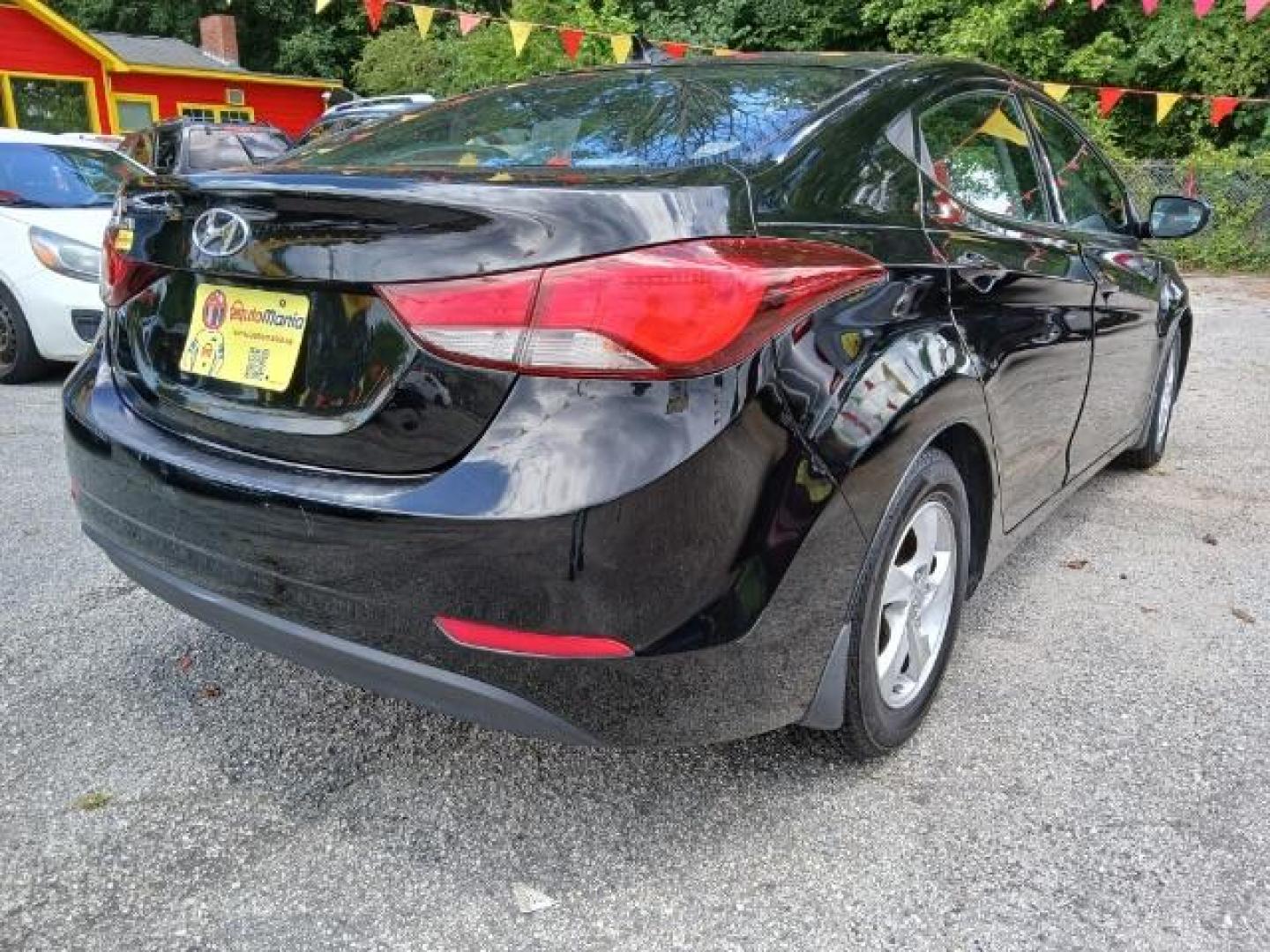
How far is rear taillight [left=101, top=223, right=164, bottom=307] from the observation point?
217cm

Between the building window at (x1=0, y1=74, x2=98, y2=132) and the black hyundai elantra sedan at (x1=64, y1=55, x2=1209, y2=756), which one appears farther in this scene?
the building window at (x1=0, y1=74, x2=98, y2=132)

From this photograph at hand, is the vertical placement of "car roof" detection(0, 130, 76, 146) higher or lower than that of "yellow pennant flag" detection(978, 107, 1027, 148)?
lower

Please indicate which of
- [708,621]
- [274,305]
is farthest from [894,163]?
[274,305]

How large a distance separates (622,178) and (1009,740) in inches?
63.1

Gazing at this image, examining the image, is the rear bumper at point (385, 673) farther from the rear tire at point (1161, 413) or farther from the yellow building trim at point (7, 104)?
the yellow building trim at point (7, 104)

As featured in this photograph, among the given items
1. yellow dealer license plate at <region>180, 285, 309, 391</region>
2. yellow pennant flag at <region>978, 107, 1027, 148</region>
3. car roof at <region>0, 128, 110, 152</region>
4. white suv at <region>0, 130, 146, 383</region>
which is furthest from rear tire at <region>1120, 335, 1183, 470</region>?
car roof at <region>0, 128, 110, 152</region>

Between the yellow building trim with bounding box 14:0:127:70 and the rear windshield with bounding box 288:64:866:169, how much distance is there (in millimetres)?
25269

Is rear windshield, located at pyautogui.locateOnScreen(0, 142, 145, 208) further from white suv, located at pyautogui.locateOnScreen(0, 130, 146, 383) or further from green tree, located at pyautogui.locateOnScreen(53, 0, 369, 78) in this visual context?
green tree, located at pyautogui.locateOnScreen(53, 0, 369, 78)

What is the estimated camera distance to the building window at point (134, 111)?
2534 cm

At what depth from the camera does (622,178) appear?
6.00ft

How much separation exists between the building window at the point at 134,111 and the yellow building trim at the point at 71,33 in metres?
0.92

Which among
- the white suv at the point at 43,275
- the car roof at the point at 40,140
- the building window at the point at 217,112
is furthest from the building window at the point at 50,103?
the white suv at the point at 43,275

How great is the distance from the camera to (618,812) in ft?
7.24

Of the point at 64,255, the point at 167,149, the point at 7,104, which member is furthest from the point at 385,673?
the point at 7,104
